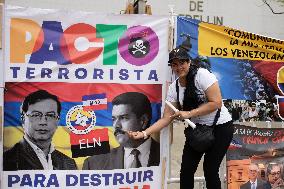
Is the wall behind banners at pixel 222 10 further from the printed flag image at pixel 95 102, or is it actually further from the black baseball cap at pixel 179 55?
the black baseball cap at pixel 179 55

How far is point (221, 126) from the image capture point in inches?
156

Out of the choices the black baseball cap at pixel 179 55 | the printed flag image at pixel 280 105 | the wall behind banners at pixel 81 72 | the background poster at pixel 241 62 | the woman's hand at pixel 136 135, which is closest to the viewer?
the black baseball cap at pixel 179 55

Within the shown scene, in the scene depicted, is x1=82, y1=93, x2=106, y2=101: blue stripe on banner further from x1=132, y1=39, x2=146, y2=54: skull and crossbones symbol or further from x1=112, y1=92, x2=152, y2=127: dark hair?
x1=132, y1=39, x2=146, y2=54: skull and crossbones symbol

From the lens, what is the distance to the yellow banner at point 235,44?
14.9 feet

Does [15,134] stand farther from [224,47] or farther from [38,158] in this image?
[224,47]

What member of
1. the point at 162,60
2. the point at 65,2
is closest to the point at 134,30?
the point at 162,60

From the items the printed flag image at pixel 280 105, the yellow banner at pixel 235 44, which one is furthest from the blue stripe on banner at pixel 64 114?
the printed flag image at pixel 280 105

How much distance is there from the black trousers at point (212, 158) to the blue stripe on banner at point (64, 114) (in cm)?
54

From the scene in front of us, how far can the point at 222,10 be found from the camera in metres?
23.3

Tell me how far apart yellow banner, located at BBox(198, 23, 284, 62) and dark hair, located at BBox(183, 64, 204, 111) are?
0.68m

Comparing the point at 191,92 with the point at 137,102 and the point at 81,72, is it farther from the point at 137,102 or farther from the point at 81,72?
the point at 81,72

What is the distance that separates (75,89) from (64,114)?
28 centimetres

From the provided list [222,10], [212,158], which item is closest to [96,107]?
[212,158]

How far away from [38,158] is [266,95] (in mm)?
2750
